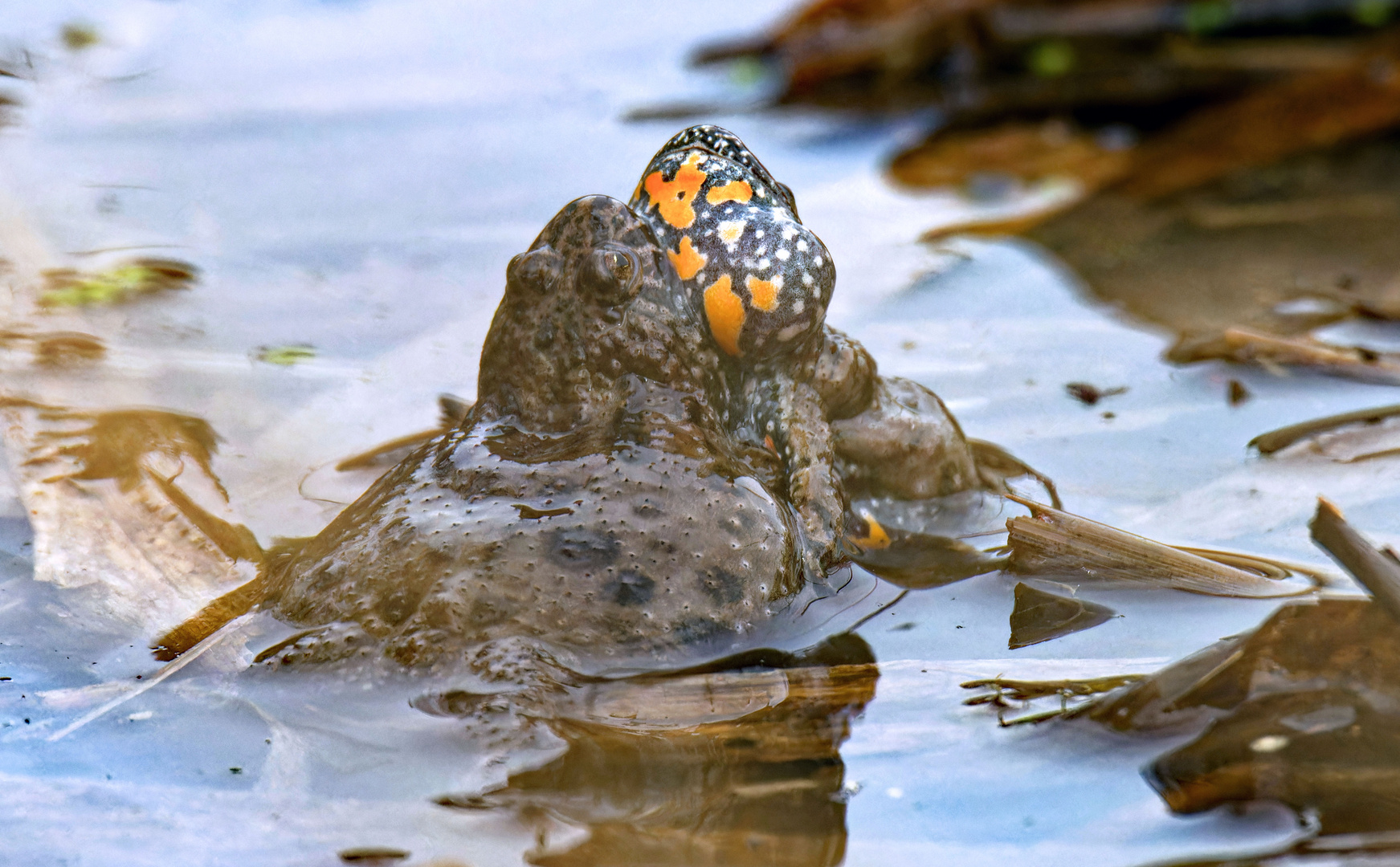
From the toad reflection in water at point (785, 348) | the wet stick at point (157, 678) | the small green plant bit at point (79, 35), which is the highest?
the small green plant bit at point (79, 35)

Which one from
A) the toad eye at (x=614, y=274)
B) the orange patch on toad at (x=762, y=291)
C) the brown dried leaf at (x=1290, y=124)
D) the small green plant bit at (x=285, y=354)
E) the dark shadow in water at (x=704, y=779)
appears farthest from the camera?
the brown dried leaf at (x=1290, y=124)

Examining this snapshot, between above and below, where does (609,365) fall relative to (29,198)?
below

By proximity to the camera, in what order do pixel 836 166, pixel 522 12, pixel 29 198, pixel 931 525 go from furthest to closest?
pixel 522 12, pixel 836 166, pixel 29 198, pixel 931 525

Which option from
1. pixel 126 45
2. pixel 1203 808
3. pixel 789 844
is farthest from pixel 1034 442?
pixel 126 45

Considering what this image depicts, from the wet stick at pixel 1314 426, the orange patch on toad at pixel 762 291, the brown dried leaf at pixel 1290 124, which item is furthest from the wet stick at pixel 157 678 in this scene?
the brown dried leaf at pixel 1290 124

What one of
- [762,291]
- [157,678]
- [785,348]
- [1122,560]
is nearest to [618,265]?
[762,291]

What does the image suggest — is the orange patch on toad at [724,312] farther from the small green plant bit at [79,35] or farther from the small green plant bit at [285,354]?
the small green plant bit at [79,35]

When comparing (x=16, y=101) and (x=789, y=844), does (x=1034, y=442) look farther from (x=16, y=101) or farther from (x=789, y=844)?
(x=16, y=101)
